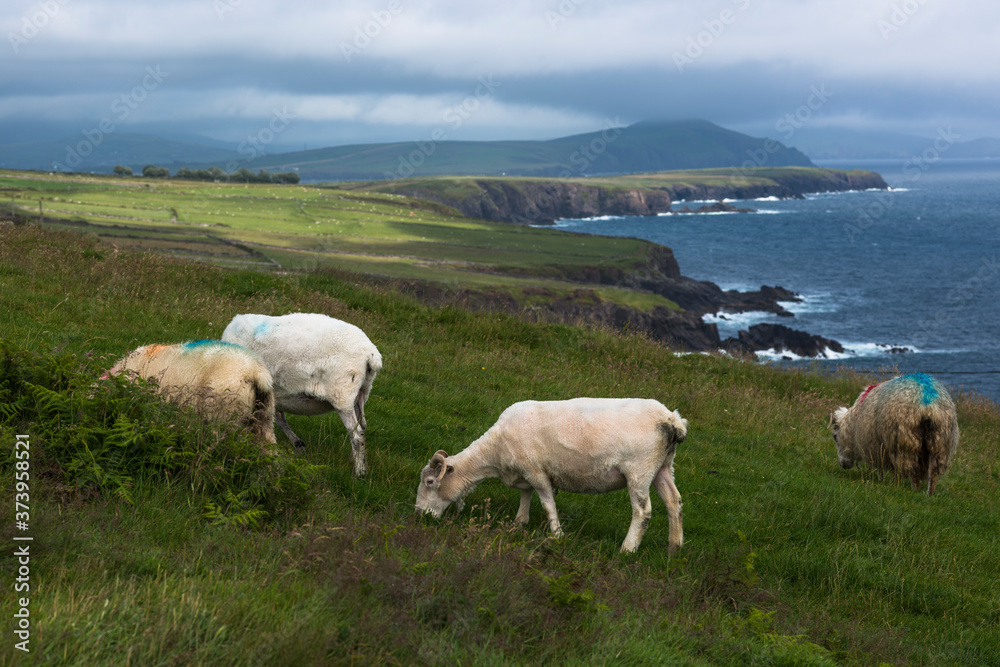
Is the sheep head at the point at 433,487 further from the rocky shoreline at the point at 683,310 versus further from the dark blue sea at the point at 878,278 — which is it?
the rocky shoreline at the point at 683,310

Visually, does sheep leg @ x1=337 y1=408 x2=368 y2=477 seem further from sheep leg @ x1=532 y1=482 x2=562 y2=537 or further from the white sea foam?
the white sea foam

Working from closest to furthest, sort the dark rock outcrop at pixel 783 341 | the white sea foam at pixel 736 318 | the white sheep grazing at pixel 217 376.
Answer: the white sheep grazing at pixel 217 376 → the dark rock outcrop at pixel 783 341 → the white sea foam at pixel 736 318

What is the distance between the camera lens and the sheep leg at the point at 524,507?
26.4 feet

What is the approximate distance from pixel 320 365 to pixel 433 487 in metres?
2.07

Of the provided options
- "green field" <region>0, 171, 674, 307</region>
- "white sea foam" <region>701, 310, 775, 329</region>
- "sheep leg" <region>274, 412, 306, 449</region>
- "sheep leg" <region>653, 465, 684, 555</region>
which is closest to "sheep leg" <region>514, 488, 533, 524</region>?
"sheep leg" <region>653, 465, 684, 555</region>

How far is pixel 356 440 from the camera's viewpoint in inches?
346

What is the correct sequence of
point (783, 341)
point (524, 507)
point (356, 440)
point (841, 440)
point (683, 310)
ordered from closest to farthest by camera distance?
1. point (524, 507)
2. point (356, 440)
3. point (841, 440)
4. point (783, 341)
5. point (683, 310)

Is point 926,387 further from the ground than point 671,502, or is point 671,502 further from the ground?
point 926,387

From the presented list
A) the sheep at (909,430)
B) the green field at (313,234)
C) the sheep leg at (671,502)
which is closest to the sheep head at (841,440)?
the sheep at (909,430)

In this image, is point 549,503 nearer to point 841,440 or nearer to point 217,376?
point 217,376

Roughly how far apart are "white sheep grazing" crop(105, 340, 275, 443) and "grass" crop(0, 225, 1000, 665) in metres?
0.55

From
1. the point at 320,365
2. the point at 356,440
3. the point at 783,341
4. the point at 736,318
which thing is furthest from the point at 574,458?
the point at 736,318

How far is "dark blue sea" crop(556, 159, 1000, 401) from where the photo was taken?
59.8 m

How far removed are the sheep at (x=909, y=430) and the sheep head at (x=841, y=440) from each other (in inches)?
8.0
